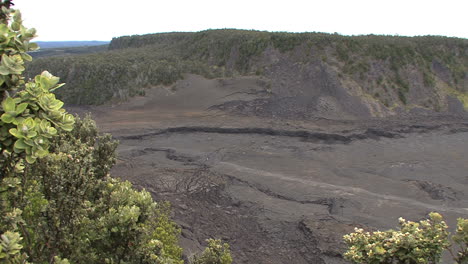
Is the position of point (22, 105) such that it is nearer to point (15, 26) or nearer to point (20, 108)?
point (20, 108)

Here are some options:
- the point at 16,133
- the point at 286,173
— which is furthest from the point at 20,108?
the point at 286,173

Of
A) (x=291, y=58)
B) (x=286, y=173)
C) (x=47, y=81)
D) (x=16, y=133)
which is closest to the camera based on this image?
(x=16, y=133)

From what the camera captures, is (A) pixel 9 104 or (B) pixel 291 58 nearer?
(A) pixel 9 104

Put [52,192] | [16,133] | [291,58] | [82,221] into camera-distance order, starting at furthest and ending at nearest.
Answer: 1. [291,58]
2. [82,221]
3. [52,192]
4. [16,133]

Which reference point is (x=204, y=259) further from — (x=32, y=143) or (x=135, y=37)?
(x=135, y=37)

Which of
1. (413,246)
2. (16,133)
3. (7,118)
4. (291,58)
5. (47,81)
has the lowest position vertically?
(413,246)

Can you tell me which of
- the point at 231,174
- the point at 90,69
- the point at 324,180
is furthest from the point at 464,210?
the point at 90,69

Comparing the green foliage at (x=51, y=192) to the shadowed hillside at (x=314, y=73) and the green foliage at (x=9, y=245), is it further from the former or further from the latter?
the shadowed hillside at (x=314, y=73)
